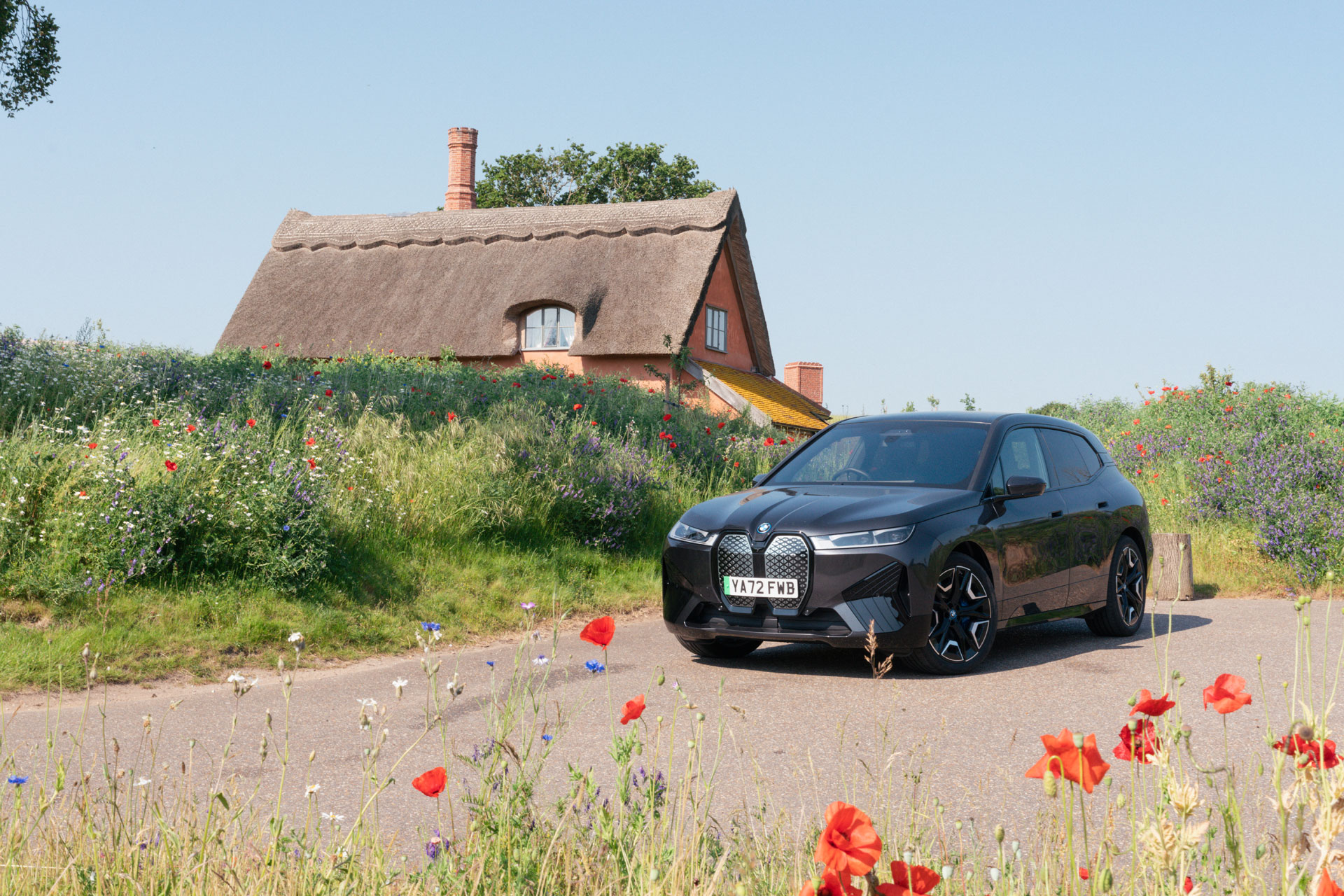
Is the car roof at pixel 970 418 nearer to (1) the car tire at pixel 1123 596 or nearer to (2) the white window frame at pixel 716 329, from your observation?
(1) the car tire at pixel 1123 596

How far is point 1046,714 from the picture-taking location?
6238 mm

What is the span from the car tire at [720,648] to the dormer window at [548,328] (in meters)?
22.1

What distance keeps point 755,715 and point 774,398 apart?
79.7 ft

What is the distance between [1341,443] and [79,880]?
17.5 metres

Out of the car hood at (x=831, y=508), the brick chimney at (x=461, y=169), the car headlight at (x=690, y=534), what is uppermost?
the brick chimney at (x=461, y=169)

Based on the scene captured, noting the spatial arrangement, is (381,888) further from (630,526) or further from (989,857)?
(630,526)

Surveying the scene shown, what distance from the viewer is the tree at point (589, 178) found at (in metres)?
48.3

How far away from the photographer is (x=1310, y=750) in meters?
2.11

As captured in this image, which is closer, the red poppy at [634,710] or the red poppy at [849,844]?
the red poppy at [849,844]

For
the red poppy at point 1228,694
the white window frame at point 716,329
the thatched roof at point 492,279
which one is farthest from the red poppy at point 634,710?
the white window frame at point 716,329

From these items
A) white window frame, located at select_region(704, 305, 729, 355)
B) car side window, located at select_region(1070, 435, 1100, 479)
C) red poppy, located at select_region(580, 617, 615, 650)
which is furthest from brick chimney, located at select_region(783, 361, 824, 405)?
red poppy, located at select_region(580, 617, 615, 650)

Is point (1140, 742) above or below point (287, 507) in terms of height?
below

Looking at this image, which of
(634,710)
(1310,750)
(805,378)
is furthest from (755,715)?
(805,378)

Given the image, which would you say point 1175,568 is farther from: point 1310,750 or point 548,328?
point 548,328
